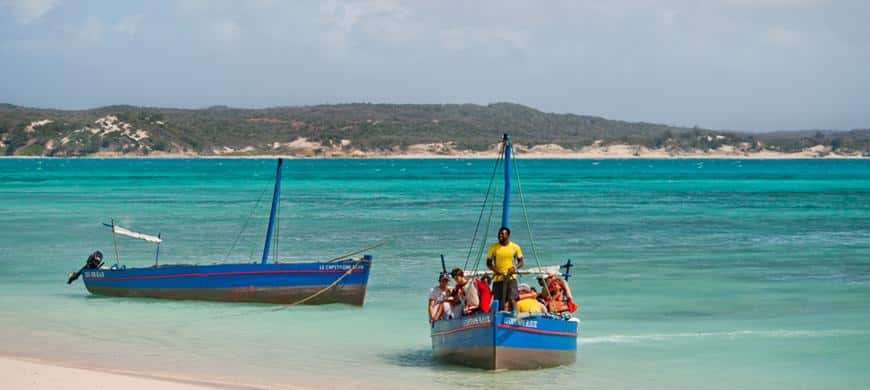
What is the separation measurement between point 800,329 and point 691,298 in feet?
14.3

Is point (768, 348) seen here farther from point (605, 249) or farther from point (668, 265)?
point (605, 249)

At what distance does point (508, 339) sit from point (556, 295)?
170 cm

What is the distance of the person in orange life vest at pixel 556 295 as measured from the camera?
1853 cm

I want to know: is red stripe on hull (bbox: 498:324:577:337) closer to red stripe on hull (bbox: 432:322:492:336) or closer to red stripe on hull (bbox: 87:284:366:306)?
red stripe on hull (bbox: 432:322:492:336)

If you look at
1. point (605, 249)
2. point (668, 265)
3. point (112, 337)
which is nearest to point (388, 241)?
point (605, 249)

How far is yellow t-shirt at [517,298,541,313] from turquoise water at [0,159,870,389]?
950mm

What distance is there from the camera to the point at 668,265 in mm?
33219

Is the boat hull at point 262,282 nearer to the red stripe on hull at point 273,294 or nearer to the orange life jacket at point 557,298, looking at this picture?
the red stripe on hull at point 273,294

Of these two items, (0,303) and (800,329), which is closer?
(800,329)

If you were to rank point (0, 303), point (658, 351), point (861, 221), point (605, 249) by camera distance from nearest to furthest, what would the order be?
point (658, 351), point (0, 303), point (605, 249), point (861, 221)

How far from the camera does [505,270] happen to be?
17.6 metres

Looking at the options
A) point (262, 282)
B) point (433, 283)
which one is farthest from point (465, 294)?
point (433, 283)

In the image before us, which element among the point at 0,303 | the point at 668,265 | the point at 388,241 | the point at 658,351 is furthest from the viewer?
the point at 388,241

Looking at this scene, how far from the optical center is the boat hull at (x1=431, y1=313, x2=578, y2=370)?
56.7 ft
